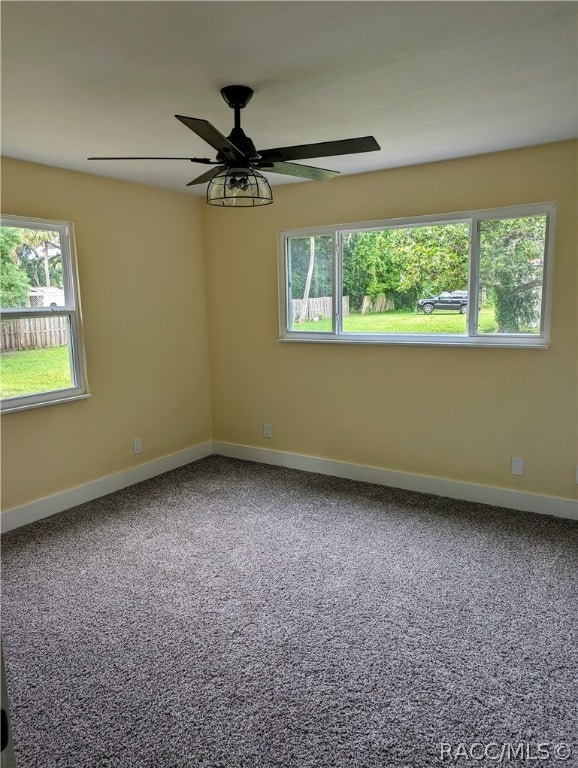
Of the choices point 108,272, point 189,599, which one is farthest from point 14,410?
point 189,599

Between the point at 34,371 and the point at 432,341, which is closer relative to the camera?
the point at 34,371

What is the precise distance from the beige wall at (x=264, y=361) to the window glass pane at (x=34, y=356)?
0.18 m

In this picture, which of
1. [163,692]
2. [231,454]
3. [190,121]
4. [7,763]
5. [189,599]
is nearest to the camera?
A: [7,763]

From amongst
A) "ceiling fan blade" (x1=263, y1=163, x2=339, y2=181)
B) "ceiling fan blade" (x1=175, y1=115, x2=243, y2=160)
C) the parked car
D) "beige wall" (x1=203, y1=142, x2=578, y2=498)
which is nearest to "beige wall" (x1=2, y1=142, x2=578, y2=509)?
"beige wall" (x1=203, y1=142, x2=578, y2=498)

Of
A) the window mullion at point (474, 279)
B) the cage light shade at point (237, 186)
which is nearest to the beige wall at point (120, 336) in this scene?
the cage light shade at point (237, 186)

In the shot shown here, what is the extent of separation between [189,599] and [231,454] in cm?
238

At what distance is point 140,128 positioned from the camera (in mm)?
2734

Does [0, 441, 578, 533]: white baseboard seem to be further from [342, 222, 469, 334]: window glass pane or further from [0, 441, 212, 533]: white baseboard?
[342, 222, 469, 334]: window glass pane

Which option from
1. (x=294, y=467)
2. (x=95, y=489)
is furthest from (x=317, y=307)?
(x=95, y=489)

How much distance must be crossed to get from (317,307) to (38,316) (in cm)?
215

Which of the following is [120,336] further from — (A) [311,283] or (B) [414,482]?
(B) [414,482]

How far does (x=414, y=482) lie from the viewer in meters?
Result: 4.02

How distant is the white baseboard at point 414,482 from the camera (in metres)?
3.51

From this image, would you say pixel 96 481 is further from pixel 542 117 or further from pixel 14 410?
pixel 542 117
